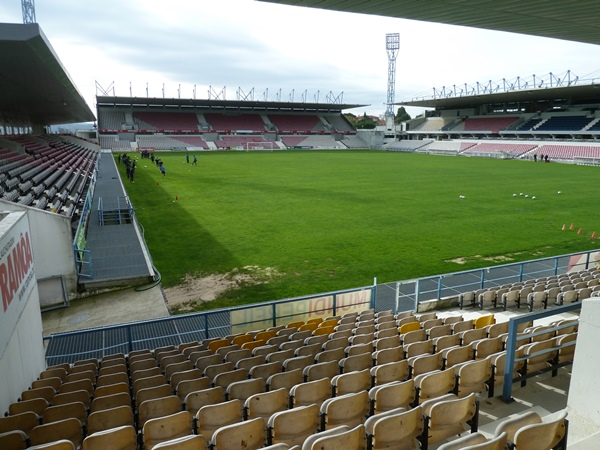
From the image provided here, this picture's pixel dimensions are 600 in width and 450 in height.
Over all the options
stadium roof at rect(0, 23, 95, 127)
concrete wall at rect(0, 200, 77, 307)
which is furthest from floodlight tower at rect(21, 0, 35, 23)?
concrete wall at rect(0, 200, 77, 307)

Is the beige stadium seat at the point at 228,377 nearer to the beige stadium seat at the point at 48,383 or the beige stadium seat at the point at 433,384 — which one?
the beige stadium seat at the point at 433,384

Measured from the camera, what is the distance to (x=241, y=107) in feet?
299

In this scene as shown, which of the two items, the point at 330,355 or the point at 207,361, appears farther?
the point at 207,361

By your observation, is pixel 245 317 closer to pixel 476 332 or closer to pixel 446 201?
pixel 476 332

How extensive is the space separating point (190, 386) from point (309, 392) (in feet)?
5.29

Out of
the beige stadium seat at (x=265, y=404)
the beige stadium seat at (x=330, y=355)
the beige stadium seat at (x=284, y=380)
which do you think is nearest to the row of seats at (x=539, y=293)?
the beige stadium seat at (x=330, y=355)

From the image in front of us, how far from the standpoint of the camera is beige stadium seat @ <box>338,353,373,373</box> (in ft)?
19.9

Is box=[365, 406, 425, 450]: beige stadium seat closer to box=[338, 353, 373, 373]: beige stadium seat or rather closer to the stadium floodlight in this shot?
box=[338, 353, 373, 373]: beige stadium seat

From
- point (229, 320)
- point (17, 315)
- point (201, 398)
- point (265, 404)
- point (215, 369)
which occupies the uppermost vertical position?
point (17, 315)

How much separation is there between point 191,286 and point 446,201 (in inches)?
710

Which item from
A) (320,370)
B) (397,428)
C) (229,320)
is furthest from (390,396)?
(229,320)

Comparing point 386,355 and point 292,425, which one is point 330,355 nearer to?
point 386,355

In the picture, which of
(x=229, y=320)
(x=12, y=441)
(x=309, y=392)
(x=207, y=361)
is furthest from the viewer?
(x=229, y=320)

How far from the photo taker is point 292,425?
4176 millimetres
